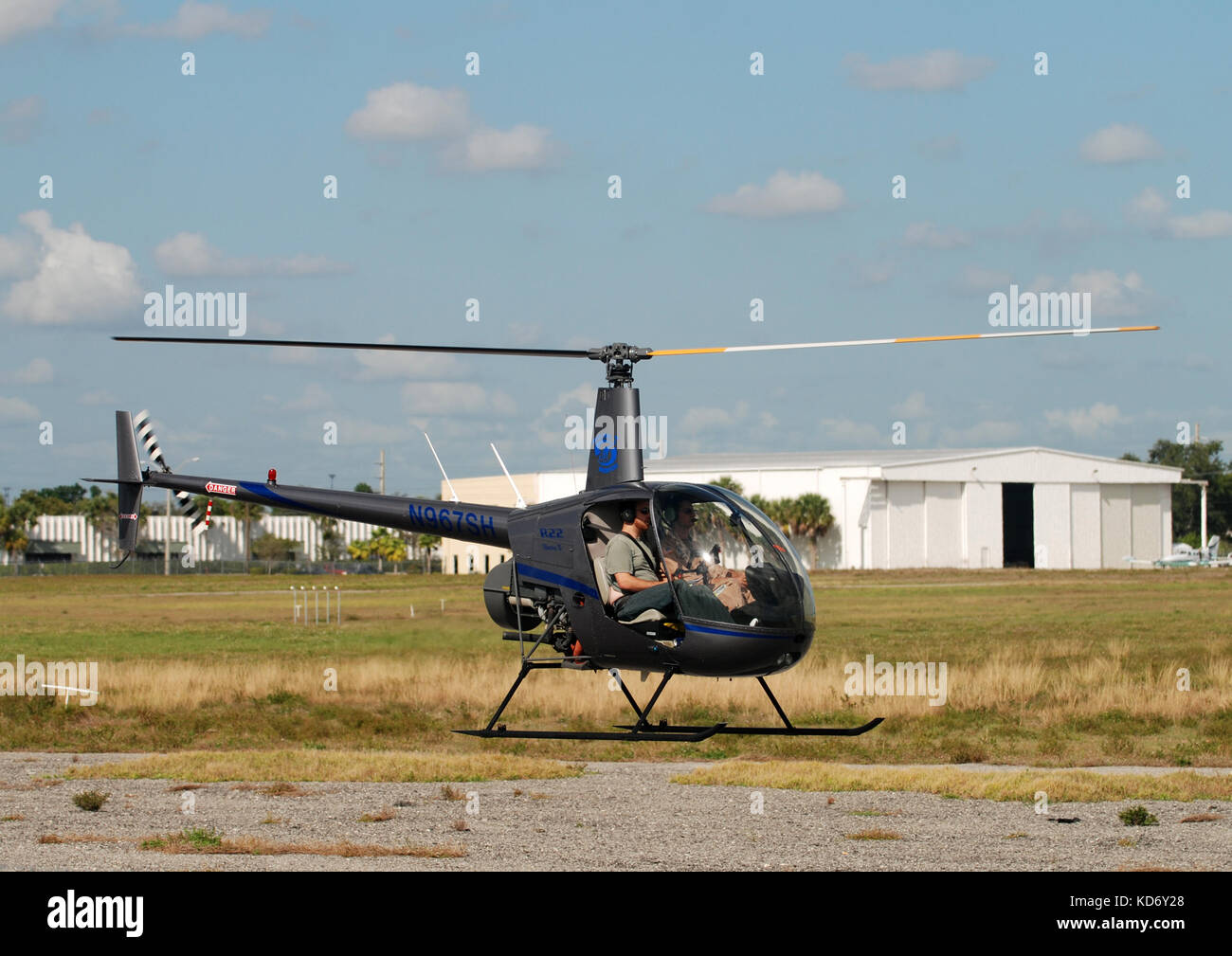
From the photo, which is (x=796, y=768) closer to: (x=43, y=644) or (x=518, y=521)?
(x=518, y=521)

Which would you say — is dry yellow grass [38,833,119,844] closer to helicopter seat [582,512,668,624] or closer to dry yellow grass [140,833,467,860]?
dry yellow grass [140,833,467,860]

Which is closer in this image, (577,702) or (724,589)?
(724,589)

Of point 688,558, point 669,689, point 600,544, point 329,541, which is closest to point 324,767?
point 669,689

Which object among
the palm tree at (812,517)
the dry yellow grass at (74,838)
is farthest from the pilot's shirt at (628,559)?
the palm tree at (812,517)

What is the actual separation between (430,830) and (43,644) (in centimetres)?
3334

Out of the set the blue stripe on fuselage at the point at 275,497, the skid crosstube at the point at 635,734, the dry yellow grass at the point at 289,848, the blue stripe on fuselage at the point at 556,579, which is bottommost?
the dry yellow grass at the point at 289,848

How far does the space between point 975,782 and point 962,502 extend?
316 ft

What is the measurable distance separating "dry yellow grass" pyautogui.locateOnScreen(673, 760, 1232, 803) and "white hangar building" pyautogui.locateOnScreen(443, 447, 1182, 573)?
8190 cm

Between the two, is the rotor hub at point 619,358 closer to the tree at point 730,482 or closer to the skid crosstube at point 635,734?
the skid crosstube at point 635,734

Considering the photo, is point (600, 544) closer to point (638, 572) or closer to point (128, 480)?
point (638, 572)

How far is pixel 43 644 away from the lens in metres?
50.6

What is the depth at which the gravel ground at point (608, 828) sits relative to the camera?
19.7 metres

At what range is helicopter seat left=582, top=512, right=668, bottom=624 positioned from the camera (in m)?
14.2
